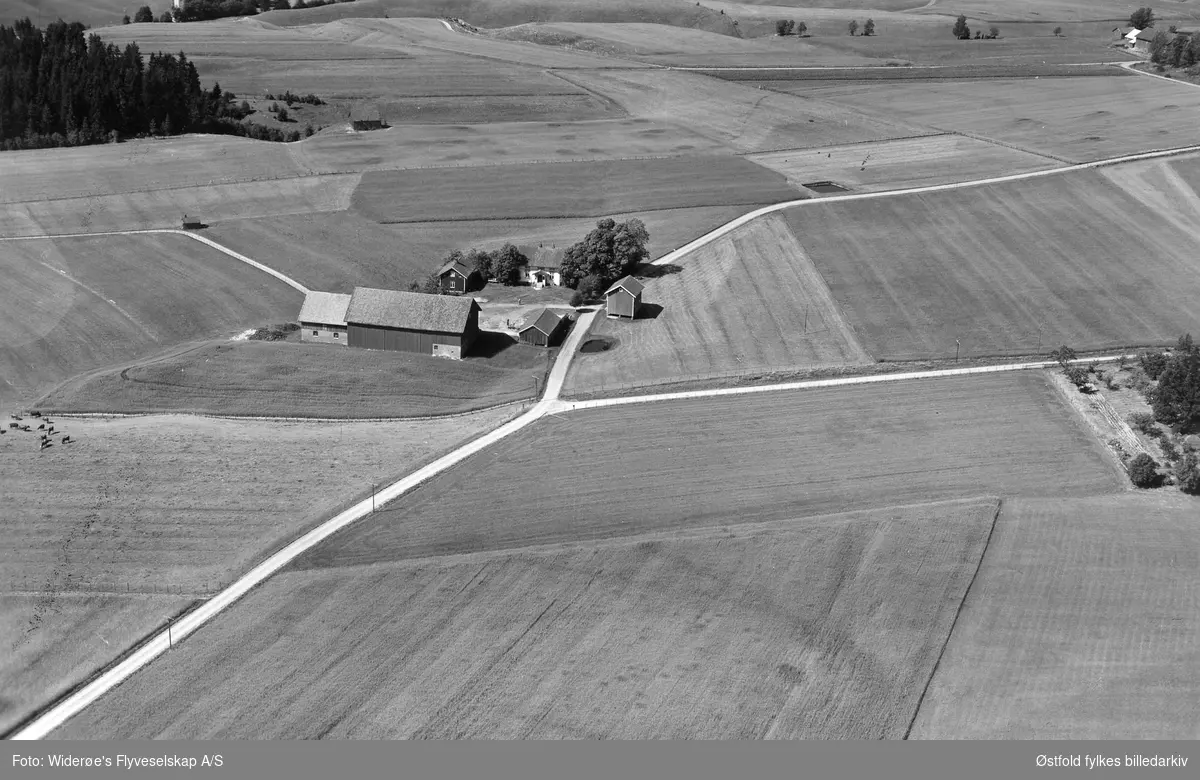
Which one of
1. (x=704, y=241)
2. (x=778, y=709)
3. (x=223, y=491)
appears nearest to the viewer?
(x=778, y=709)

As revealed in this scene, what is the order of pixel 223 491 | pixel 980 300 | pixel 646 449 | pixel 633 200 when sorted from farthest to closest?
1. pixel 633 200
2. pixel 980 300
3. pixel 646 449
4. pixel 223 491

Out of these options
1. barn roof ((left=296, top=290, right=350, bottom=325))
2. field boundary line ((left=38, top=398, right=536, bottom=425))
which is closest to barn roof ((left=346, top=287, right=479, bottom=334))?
barn roof ((left=296, top=290, right=350, bottom=325))

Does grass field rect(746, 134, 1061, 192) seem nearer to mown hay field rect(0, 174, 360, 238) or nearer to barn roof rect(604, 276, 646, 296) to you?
barn roof rect(604, 276, 646, 296)

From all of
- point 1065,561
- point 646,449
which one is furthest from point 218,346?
point 1065,561

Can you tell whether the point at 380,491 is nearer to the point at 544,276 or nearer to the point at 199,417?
the point at 199,417

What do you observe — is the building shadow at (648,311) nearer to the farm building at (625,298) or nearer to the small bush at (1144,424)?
the farm building at (625,298)

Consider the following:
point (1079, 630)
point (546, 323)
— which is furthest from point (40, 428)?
point (1079, 630)

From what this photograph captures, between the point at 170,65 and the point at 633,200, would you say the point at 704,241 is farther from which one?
the point at 170,65
